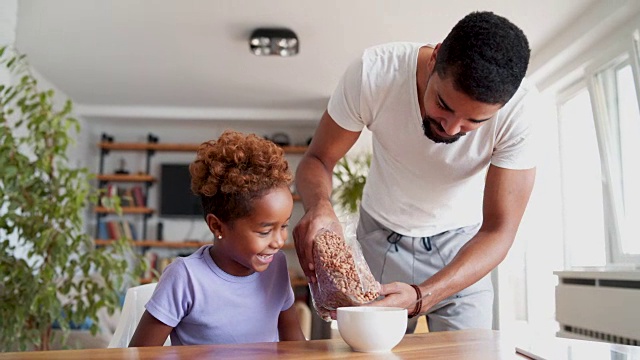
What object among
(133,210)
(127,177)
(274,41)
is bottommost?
(133,210)

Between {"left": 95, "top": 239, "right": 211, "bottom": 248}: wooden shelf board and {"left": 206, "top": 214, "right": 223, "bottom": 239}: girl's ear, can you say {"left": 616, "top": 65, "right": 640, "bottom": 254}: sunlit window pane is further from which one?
{"left": 95, "top": 239, "right": 211, "bottom": 248}: wooden shelf board

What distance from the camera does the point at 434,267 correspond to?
1678 millimetres

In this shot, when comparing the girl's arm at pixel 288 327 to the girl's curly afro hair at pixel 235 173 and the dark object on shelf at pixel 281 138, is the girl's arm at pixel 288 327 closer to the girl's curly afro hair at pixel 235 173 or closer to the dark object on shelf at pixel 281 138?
the girl's curly afro hair at pixel 235 173

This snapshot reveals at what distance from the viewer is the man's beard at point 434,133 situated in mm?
1402

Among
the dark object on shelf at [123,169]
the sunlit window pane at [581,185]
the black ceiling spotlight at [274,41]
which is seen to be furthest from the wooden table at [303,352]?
the dark object on shelf at [123,169]

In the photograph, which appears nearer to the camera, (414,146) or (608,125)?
(414,146)

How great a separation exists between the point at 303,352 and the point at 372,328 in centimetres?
11

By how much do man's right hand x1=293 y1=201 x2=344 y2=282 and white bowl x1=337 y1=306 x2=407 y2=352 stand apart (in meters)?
0.23

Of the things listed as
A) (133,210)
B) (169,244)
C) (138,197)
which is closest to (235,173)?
(169,244)

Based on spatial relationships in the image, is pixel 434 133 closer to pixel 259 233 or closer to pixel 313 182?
pixel 313 182

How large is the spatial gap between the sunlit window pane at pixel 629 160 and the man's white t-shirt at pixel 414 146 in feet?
7.65

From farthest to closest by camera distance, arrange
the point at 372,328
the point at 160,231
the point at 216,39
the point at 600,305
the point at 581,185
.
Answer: the point at 160,231, the point at 216,39, the point at 581,185, the point at 600,305, the point at 372,328

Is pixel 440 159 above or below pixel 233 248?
above

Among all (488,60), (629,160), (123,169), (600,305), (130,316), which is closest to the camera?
(488,60)
